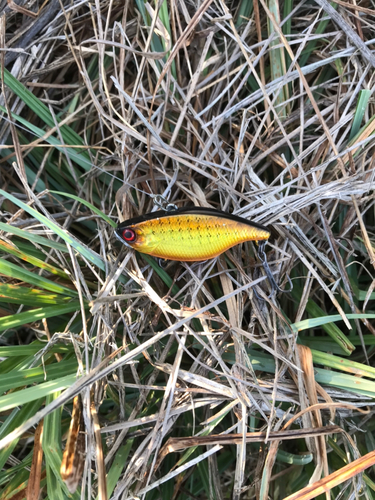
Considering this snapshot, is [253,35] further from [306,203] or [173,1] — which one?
[306,203]


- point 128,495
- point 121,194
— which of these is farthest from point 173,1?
point 128,495

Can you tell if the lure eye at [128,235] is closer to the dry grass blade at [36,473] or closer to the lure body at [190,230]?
the lure body at [190,230]

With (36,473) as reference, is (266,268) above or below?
above

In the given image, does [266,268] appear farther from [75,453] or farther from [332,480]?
[75,453]

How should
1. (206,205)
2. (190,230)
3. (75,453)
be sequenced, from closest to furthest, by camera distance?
1. (75,453)
2. (190,230)
3. (206,205)

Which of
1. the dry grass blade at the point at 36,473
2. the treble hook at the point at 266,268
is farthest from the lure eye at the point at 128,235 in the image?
the dry grass blade at the point at 36,473

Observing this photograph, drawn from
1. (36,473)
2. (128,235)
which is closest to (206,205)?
(128,235)

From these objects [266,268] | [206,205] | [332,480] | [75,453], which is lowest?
[332,480]

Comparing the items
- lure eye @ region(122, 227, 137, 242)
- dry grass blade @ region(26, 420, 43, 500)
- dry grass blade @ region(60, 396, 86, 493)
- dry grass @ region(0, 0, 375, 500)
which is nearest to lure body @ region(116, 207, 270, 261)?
lure eye @ region(122, 227, 137, 242)
